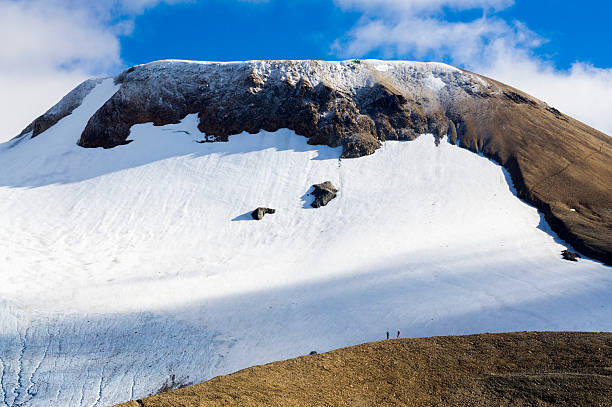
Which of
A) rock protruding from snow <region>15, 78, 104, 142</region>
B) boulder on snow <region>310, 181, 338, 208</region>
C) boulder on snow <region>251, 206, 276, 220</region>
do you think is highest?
rock protruding from snow <region>15, 78, 104, 142</region>

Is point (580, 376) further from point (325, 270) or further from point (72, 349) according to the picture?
point (72, 349)

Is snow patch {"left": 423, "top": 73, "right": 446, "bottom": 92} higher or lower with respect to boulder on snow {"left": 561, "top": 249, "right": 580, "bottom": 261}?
higher

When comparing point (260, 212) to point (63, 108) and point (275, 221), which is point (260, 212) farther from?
point (63, 108)

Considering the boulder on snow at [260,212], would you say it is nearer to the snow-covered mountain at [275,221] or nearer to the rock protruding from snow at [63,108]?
the snow-covered mountain at [275,221]

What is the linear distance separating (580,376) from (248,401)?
813 cm

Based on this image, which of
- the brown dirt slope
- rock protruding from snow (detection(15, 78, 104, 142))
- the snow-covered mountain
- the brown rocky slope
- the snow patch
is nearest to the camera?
the brown dirt slope

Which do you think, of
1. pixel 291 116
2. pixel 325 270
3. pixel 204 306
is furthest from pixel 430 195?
pixel 204 306

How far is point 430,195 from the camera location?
30703 mm

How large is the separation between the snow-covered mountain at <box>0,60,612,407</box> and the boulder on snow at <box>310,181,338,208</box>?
29.7 inches

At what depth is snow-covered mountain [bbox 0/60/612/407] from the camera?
15.9 metres

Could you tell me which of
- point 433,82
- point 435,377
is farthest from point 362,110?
point 435,377

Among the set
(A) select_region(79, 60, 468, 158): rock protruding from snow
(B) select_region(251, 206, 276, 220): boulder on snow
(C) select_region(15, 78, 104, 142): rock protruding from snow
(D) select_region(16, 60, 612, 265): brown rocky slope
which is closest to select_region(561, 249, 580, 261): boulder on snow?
(D) select_region(16, 60, 612, 265): brown rocky slope

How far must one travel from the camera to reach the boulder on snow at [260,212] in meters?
28.7

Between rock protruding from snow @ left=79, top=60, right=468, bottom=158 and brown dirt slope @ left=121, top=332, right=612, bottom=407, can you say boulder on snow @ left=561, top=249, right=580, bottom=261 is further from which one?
rock protruding from snow @ left=79, top=60, right=468, bottom=158
